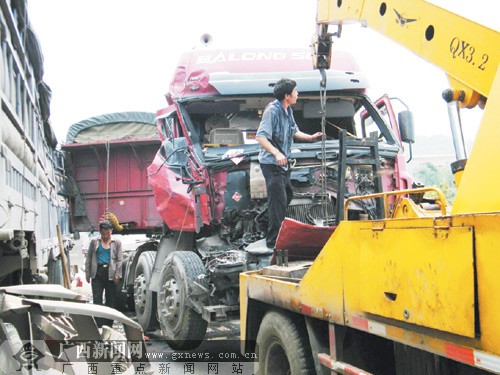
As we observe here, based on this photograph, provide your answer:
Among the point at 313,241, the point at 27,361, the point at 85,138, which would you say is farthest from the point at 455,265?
the point at 85,138

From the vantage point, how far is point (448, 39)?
3.51 metres

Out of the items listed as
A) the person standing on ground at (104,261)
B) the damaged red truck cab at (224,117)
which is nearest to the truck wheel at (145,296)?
the person standing on ground at (104,261)

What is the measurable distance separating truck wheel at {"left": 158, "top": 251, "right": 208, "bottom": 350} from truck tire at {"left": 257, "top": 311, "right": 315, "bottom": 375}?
1661 millimetres

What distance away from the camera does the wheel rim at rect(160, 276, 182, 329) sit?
6242 mm

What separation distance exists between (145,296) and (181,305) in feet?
6.27

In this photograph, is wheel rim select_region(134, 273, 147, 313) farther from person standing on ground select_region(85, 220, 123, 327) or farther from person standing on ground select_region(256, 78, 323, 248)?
person standing on ground select_region(256, 78, 323, 248)

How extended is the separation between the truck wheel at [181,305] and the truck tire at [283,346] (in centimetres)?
166

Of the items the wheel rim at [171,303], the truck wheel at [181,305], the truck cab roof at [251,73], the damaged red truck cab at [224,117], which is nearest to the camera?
the truck wheel at [181,305]

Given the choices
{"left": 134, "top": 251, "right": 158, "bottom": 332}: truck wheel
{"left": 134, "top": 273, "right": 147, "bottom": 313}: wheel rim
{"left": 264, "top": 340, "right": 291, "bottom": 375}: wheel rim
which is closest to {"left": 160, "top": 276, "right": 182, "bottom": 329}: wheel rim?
{"left": 134, "top": 251, "right": 158, "bottom": 332}: truck wheel

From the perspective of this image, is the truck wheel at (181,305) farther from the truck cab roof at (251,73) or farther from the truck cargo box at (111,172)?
the truck cargo box at (111,172)

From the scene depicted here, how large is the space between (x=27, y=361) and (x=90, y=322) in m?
0.95

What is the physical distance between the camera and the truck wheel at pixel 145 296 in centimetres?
782

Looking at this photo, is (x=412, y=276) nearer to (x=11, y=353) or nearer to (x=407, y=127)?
(x=11, y=353)

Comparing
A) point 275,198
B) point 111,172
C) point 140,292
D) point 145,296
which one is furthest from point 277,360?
point 111,172
